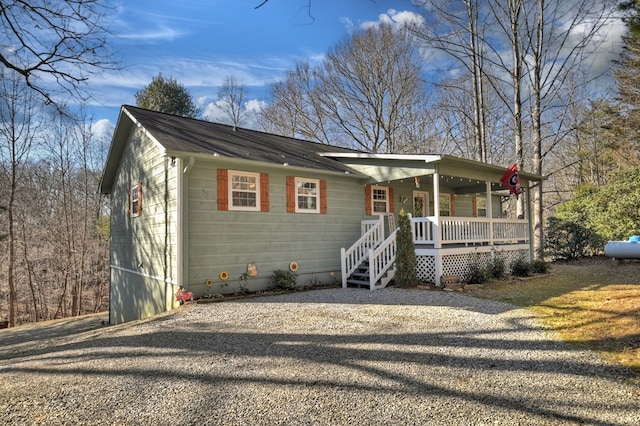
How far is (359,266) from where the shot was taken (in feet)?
31.7

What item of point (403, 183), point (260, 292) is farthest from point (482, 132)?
point (260, 292)

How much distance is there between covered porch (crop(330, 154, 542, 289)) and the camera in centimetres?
912

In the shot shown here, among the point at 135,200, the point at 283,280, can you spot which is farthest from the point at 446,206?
the point at 135,200

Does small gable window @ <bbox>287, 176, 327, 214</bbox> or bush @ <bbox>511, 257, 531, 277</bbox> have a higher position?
small gable window @ <bbox>287, 176, 327, 214</bbox>

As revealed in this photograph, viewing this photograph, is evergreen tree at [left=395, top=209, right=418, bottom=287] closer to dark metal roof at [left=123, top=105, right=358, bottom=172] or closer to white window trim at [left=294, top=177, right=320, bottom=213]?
white window trim at [left=294, top=177, right=320, bottom=213]

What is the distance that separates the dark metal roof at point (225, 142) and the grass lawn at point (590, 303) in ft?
17.9

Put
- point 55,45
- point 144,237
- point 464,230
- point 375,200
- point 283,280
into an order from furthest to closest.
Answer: point 375,200, point 464,230, point 144,237, point 283,280, point 55,45

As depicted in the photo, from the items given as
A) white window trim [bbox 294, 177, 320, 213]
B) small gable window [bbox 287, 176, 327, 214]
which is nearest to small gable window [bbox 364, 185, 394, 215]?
small gable window [bbox 287, 176, 327, 214]

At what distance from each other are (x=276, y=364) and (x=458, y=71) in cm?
1977

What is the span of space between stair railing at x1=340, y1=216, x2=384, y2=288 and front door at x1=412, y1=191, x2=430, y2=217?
3.07 metres

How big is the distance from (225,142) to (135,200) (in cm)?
357

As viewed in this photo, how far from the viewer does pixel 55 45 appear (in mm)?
6242

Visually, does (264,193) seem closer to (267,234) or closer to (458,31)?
(267,234)

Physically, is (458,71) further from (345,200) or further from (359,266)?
(359,266)
